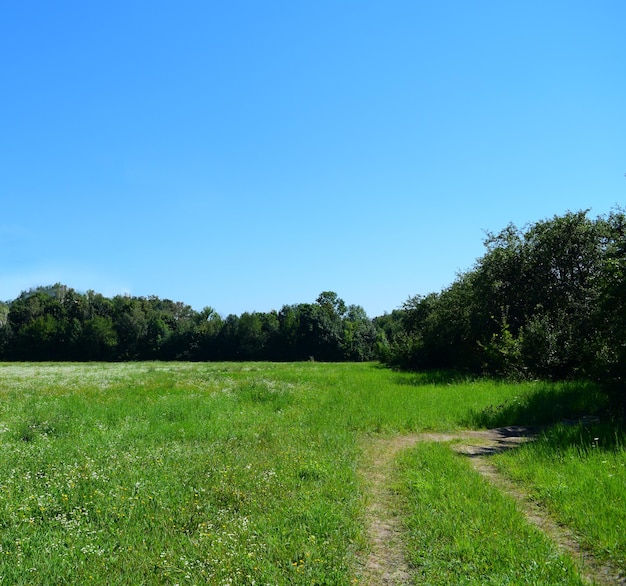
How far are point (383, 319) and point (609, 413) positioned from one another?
109 metres

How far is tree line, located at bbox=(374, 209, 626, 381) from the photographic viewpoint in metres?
21.2

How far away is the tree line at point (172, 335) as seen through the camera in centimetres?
9450

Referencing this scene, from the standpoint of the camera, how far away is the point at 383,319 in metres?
120

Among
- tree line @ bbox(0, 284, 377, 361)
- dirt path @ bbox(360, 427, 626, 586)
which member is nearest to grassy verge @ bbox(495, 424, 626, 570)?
dirt path @ bbox(360, 427, 626, 586)

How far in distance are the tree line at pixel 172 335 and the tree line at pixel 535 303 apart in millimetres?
61835

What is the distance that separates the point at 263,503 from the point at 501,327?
22.4m

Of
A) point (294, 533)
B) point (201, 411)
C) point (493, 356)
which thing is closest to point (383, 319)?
point (493, 356)

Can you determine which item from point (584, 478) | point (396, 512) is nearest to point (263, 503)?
point (396, 512)

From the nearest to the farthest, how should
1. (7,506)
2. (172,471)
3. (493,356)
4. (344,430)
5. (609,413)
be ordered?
(7,506)
(172,471)
(609,413)
(344,430)
(493,356)

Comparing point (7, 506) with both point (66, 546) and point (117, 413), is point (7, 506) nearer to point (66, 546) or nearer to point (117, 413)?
point (66, 546)

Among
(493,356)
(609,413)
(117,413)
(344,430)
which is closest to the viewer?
(609,413)

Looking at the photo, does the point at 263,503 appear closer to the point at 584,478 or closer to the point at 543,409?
the point at 584,478

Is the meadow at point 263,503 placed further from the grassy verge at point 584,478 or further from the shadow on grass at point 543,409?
the shadow on grass at point 543,409

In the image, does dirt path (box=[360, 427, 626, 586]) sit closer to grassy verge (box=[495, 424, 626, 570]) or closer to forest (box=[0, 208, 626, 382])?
grassy verge (box=[495, 424, 626, 570])
